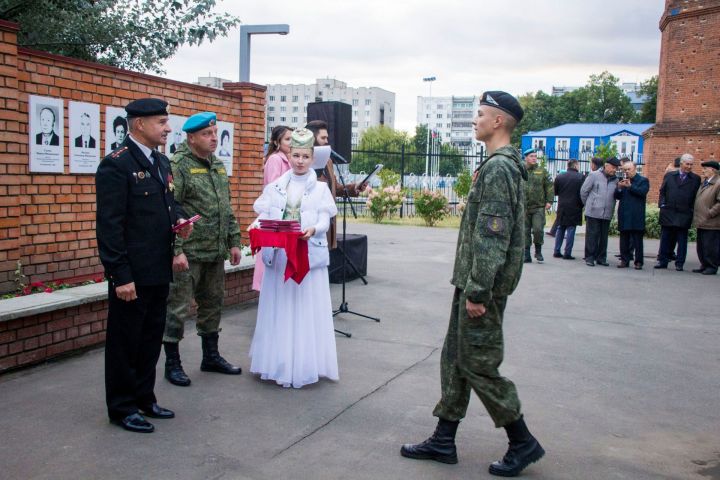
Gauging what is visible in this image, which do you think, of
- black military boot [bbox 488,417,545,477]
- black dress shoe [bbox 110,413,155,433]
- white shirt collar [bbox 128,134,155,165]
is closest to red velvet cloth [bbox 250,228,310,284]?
white shirt collar [bbox 128,134,155,165]

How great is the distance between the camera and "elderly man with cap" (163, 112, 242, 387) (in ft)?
16.5

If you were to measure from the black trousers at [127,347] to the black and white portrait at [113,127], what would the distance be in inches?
121

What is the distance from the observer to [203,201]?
5121 mm

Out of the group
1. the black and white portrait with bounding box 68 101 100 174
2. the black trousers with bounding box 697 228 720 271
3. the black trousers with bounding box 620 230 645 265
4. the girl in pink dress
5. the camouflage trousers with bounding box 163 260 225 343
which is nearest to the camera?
the camouflage trousers with bounding box 163 260 225 343

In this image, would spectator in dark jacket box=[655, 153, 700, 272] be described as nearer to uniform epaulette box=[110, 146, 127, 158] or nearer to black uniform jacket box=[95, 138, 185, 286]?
black uniform jacket box=[95, 138, 185, 286]

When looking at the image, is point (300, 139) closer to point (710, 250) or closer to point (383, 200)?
point (710, 250)

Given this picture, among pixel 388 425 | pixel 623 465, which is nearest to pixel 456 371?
pixel 388 425

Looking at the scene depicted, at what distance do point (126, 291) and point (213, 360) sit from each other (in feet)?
5.46

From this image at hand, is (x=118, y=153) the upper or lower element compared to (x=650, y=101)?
lower

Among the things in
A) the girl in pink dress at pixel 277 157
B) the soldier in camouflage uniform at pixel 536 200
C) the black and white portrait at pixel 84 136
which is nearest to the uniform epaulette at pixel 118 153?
the girl in pink dress at pixel 277 157

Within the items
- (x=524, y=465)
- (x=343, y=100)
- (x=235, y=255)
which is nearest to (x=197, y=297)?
(x=235, y=255)

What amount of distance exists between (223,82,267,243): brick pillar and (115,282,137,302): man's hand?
A: 16.0ft

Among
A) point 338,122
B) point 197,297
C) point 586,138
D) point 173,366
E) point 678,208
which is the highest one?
point 586,138

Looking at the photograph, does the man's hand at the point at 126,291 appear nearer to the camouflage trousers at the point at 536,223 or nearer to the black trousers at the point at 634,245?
the camouflage trousers at the point at 536,223
